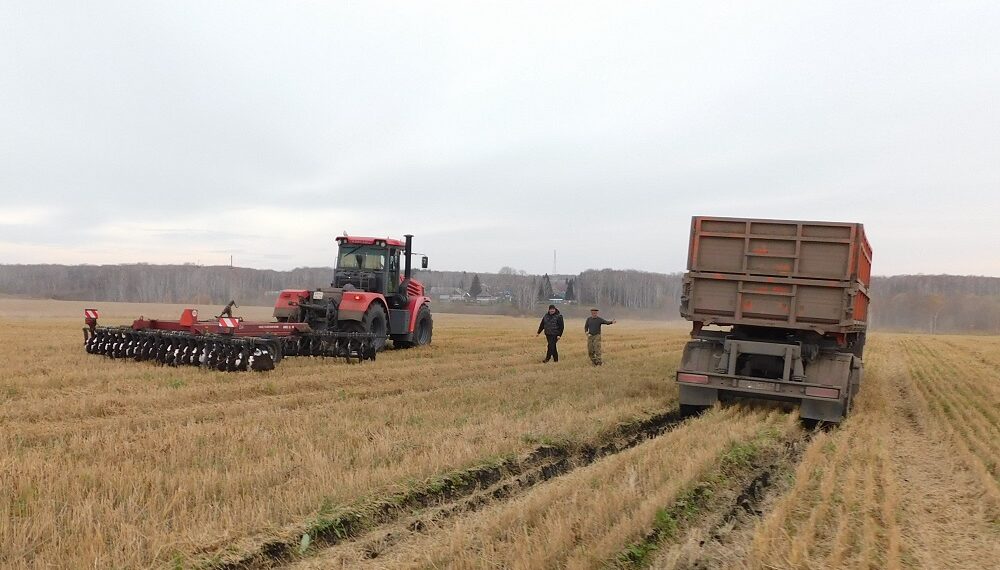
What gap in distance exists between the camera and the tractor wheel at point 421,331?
18.5m

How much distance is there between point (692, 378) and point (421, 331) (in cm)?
1028

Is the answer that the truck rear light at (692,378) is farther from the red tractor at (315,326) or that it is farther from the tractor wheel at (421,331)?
the tractor wheel at (421,331)

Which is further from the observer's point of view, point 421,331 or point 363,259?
point 421,331

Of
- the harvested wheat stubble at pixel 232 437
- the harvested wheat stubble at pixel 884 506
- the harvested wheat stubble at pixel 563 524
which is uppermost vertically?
the harvested wheat stubble at pixel 884 506

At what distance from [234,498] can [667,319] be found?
7237cm

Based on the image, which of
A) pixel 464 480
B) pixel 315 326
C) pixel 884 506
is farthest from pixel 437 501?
pixel 315 326

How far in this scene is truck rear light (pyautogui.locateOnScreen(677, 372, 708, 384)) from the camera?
10156mm

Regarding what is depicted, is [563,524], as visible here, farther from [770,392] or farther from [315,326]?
[315,326]

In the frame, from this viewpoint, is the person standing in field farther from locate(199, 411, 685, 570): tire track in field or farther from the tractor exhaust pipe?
locate(199, 411, 685, 570): tire track in field

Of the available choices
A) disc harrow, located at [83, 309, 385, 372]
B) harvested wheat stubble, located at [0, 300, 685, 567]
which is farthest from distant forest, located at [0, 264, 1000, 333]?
harvested wheat stubble, located at [0, 300, 685, 567]

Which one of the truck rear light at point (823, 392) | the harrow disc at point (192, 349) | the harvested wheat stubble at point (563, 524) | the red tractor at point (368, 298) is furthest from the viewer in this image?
the red tractor at point (368, 298)

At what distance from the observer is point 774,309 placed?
10055mm

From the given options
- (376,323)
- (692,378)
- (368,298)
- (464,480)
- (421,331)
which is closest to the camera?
(464,480)

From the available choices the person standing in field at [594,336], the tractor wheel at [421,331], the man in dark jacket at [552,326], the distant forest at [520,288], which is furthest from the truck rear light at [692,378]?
the distant forest at [520,288]
